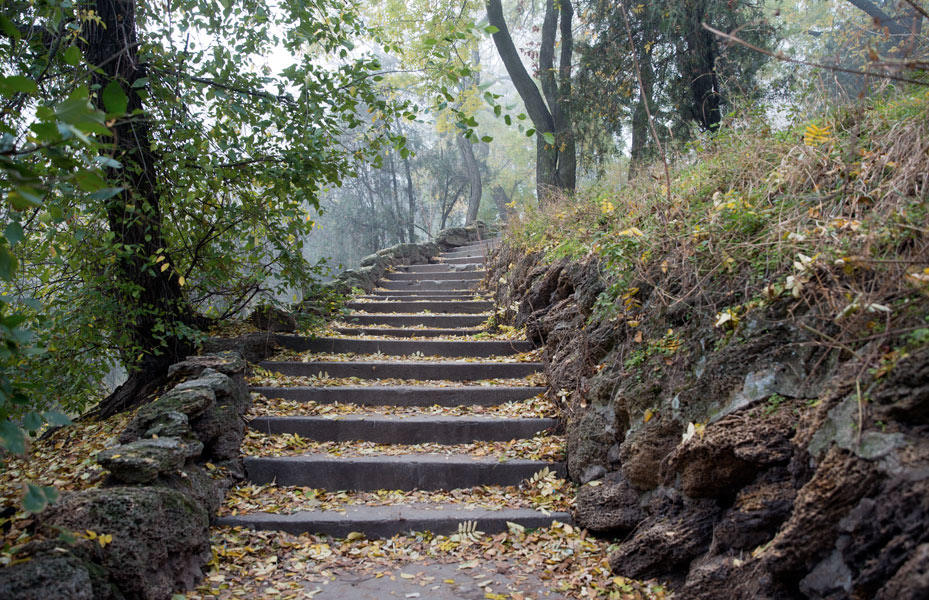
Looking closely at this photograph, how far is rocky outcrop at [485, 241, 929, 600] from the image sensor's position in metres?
1.81

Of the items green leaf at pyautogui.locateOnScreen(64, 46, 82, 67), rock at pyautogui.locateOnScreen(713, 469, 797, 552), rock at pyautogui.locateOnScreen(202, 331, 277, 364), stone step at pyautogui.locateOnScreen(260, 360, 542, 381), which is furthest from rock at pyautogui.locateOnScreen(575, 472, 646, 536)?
rock at pyautogui.locateOnScreen(202, 331, 277, 364)

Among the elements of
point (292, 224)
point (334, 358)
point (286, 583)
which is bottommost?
point (286, 583)

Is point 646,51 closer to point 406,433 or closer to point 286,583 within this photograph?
point 406,433

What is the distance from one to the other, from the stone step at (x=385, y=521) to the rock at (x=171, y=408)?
2.53 feet

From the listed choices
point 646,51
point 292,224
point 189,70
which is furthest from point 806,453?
point 646,51

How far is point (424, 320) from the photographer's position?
7559 millimetres

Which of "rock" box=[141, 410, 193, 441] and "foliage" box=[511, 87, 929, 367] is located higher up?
"foliage" box=[511, 87, 929, 367]

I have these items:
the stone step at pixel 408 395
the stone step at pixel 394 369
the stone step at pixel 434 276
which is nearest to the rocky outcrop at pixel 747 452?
the stone step at pixel 408 395

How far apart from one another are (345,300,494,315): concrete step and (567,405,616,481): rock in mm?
4101

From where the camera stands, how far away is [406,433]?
14.9ft

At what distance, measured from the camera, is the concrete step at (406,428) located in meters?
4.48

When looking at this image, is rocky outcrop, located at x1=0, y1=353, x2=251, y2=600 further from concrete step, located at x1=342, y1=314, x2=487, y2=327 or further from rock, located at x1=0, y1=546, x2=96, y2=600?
concrete step, located at x1=342, y1=314, x2=487, y2=327

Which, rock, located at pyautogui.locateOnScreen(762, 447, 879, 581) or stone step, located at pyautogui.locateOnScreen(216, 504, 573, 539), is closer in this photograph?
rock, located at pyautogui.locateOnScreen(762, 447, 879, 581)

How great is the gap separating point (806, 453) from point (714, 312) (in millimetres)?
970
